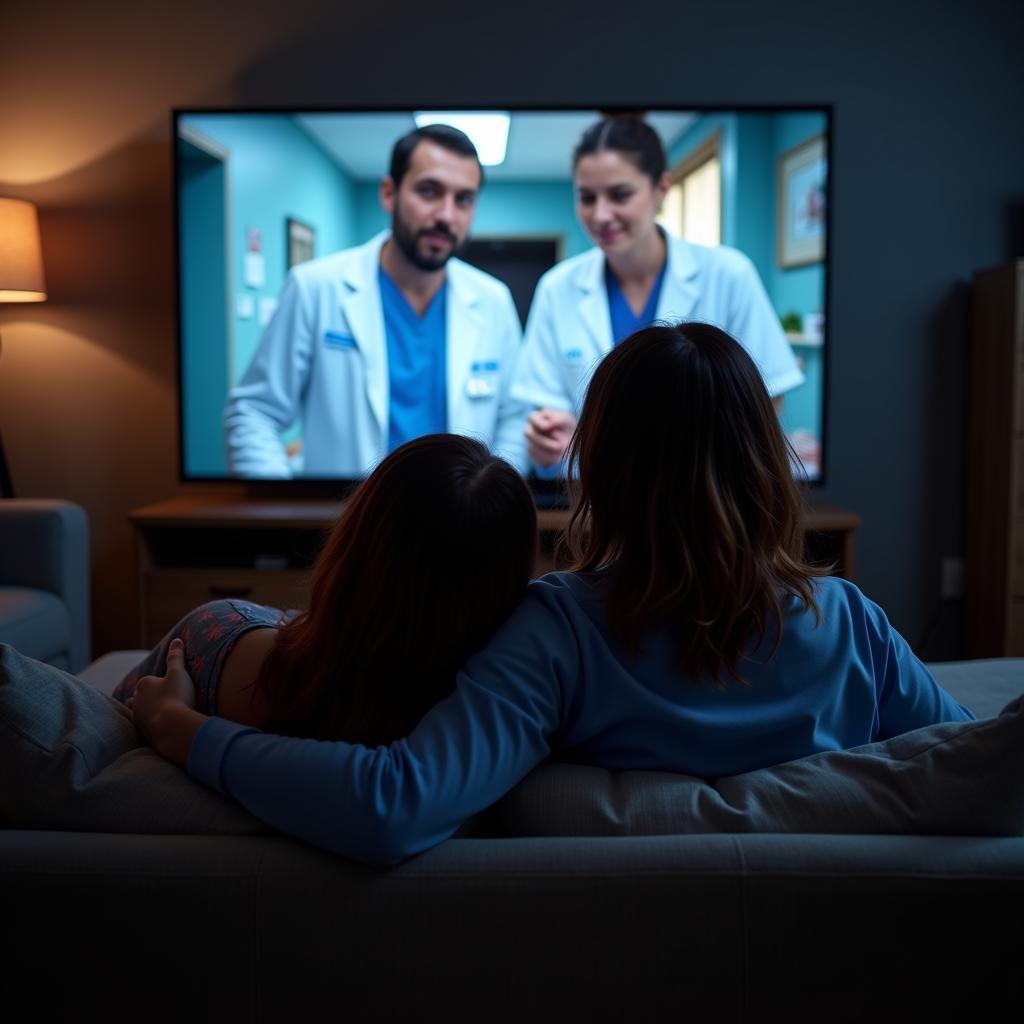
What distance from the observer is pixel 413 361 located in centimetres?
325

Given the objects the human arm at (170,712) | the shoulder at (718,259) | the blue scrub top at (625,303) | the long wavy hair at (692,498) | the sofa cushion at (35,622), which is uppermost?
the shoulder at (718,259)

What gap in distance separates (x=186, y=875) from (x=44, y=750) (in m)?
0.19

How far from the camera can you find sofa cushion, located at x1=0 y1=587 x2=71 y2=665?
255 cm

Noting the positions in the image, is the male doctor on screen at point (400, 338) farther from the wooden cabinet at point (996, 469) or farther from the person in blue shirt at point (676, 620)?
the person in blue shirt at point (676, 620)

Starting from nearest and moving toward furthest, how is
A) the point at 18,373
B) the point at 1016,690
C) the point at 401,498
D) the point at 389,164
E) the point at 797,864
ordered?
the point at 797,864
the point at 401,498
the point at 1016,690
the point at 389,164
the point at 18,373

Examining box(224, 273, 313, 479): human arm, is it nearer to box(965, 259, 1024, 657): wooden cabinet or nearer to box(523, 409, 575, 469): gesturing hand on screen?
box(523, 409, 575, 469): gesturing hand on screen

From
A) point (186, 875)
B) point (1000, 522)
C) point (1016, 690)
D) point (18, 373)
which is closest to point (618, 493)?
point (186, 875)

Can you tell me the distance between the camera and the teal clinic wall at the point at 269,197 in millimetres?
3203

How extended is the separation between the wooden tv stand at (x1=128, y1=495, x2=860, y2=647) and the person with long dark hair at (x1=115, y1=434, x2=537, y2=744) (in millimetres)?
2007

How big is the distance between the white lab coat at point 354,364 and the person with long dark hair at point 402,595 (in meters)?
2.27

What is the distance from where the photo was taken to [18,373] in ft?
11.5

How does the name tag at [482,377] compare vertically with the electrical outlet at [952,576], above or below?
above

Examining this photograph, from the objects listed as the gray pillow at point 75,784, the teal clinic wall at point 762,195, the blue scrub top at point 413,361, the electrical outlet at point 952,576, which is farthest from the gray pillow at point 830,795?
the electrical outlet at point 952,576

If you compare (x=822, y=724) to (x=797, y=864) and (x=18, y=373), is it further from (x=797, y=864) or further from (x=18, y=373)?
(x=18, y=373)
